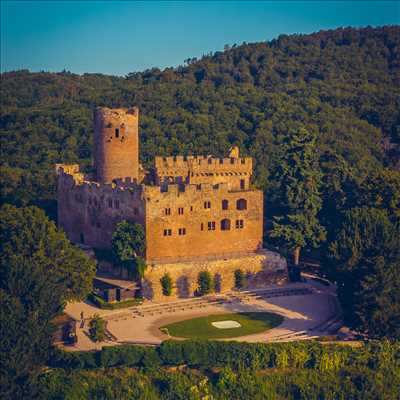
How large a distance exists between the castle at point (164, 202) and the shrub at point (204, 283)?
2.30 ft

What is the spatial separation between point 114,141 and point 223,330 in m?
20.2

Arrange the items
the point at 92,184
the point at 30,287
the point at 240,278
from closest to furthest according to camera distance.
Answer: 1. the point at 30,287
2. the point at 240,278
3. the point at 92,184

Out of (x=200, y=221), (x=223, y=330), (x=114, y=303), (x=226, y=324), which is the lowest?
(x=223, y=330)

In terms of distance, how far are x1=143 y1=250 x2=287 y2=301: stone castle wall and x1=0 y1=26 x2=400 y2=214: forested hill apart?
49.1ft

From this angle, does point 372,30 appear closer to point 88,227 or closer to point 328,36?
point 328,36

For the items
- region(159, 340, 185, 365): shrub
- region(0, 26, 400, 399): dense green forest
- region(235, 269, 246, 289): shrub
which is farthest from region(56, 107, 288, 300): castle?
region(159, 340, 185, 365): shrub

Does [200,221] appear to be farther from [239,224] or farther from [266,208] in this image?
[266,208]

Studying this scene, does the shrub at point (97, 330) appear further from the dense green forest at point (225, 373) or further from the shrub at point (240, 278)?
the shrub at point (240, 278)

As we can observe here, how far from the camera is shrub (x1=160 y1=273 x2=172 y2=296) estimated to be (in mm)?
57625

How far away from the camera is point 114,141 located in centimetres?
6638

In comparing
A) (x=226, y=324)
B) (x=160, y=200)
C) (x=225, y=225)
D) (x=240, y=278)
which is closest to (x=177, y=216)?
(x=160, y=200)

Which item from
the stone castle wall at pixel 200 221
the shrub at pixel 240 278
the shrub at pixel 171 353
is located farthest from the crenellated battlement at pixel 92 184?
the shrub at pixel 171 353

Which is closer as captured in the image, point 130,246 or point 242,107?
point 130,246

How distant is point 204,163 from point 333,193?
10183 millimetres
